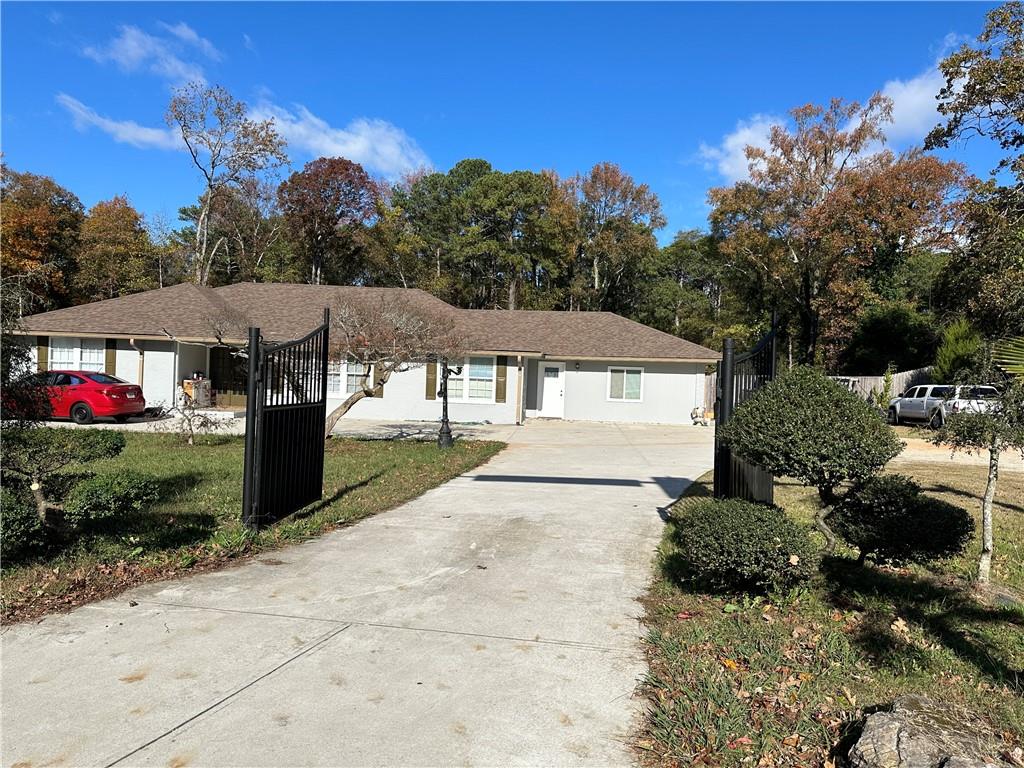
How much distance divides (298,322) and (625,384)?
37.4ft

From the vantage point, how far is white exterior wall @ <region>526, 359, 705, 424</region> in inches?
901

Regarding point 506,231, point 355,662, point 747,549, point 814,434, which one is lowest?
point 355,662

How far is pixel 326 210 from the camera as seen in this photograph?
4041cm

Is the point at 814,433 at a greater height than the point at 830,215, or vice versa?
the point at 830,215

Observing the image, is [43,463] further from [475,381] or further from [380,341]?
[475,381]

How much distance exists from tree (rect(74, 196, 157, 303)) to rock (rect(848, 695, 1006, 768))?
40209mm

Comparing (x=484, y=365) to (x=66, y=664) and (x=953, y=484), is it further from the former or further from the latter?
(x=66, y=664)

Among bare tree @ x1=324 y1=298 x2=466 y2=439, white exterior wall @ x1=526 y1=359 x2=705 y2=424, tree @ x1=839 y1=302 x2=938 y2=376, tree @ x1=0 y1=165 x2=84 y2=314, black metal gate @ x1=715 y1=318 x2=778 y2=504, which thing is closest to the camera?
black metal gate @ x1=715 y1=318 x2=778 y2=504

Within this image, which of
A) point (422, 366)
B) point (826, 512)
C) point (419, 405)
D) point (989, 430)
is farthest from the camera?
point (419, 405)

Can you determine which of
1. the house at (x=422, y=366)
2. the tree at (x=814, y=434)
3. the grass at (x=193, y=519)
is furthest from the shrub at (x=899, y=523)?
the house at (x=422, y=366)

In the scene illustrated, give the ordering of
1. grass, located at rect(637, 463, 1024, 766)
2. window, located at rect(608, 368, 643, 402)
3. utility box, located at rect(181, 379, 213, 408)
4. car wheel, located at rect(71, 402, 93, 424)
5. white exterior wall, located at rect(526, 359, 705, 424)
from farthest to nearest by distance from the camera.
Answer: window, located at rect(608, 368, 643, 402), white exterior wall, located at rect(526, 359, 705, 424), utility box, located at rect(181, 379, 213, 408), car wheel, located at rect(71, 402, 93, 424), grass, located at rect(637, 463, 1024, 766)

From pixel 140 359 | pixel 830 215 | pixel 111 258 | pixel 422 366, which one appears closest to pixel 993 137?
pixel 830 215

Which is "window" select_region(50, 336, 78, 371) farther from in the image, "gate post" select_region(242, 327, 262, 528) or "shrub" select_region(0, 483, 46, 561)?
"shrub" select_region(0, 483, 46, 561)

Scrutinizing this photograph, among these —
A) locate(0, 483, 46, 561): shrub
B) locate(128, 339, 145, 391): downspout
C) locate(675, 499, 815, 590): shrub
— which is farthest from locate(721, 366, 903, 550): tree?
locate(128, 339, 145, 391): downspout
